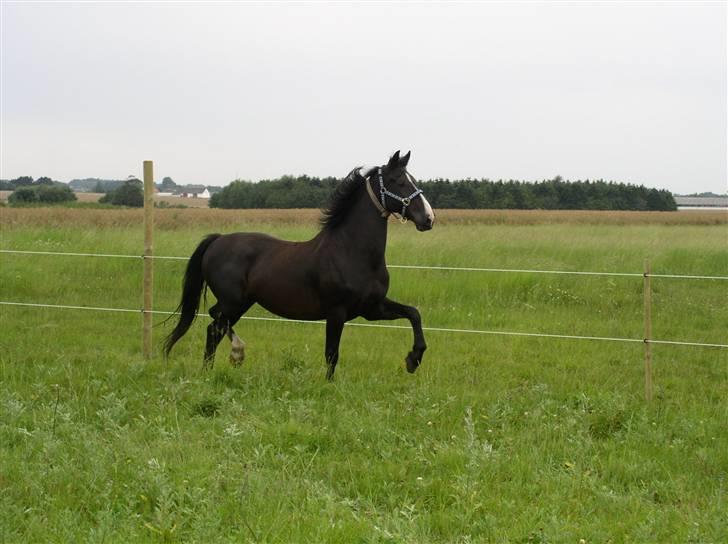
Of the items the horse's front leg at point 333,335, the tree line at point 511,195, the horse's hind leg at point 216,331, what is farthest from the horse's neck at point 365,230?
the tree line at point 511,195

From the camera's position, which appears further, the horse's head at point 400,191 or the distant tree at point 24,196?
the distant tree at point 24,196

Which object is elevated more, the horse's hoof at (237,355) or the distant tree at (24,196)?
the distant tree at (24,196)

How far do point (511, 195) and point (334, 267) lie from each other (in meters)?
24.8

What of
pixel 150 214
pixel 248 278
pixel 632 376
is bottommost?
pixel 632 376

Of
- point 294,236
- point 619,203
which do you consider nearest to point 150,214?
point 294,236

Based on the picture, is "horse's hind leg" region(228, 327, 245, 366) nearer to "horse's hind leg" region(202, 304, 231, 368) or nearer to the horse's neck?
"horse's hind leg" region(202, 304, 231, 368)

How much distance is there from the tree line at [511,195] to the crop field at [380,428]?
1662 cm

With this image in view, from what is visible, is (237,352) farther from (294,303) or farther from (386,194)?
(386,194)

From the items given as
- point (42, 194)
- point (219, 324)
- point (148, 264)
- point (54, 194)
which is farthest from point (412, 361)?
point (54, 194)

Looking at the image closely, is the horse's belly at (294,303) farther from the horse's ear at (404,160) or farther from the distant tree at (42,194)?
the distant tree at (42,194)

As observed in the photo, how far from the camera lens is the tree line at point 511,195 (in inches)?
1158

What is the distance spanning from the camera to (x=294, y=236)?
1834 cm

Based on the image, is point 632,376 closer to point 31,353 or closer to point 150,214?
point 150,214

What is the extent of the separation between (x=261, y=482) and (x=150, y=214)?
530 centimetres
